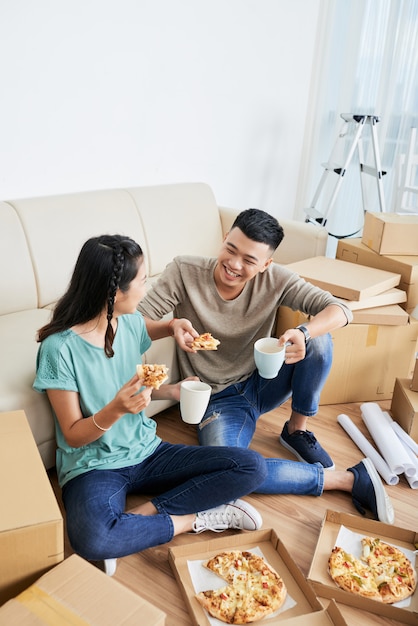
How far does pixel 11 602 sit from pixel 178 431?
117 centimetres

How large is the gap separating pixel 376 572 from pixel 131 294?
3.23 ft

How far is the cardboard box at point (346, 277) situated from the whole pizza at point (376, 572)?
3.66ft

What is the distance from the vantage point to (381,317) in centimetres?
252

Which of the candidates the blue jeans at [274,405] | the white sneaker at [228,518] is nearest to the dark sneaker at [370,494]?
the blue jeans at [274,405]

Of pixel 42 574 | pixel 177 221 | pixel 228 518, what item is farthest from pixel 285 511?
pixel 177 221

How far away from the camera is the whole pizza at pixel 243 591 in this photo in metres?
1.46

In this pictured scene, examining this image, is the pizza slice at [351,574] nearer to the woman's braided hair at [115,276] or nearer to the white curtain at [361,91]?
the woman's braided hair at [115,276]

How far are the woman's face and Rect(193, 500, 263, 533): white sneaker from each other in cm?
64

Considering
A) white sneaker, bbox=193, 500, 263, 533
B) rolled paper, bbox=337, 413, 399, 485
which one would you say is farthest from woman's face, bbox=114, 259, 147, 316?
rolled paper, bbox=337, 413, 399, 485

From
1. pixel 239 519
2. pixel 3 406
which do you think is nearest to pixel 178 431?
pixel 239 519

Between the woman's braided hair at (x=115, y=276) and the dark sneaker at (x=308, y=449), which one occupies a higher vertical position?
the woman's braided hair at (x=115, y=276)

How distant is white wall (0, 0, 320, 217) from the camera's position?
8.37ft

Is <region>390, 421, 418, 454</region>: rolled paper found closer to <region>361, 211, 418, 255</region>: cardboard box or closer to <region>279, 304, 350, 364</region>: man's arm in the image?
<region>279, 304, 350, 364</region>: man's arm

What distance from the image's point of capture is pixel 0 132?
8.14 feet
